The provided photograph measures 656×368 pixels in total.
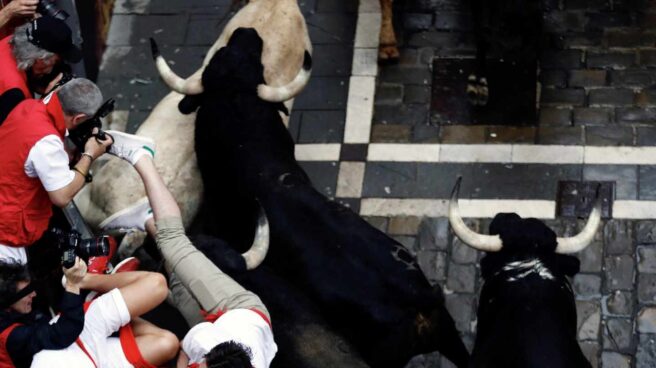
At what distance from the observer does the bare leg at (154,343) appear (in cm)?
780

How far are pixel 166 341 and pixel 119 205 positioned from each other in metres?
1.89

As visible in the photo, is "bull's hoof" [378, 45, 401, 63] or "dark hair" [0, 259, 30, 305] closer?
"dark hair" [0, 259, 30, 305]

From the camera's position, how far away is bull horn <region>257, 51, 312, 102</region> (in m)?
9.72

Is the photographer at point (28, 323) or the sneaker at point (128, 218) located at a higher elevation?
the photographer at point (28, 323)

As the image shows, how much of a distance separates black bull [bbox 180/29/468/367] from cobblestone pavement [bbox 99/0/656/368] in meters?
0.98

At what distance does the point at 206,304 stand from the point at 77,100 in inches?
61.0

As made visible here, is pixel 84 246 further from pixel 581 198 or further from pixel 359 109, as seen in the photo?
pixel 581 198

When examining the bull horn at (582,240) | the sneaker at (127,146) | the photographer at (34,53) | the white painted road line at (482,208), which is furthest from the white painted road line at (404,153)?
the photographer at (34,53)

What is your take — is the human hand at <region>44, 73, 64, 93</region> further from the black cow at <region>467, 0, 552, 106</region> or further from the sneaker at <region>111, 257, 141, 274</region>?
the black cow at <region>467, 0, 552, 106</region>

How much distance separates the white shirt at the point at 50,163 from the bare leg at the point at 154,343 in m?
0.82

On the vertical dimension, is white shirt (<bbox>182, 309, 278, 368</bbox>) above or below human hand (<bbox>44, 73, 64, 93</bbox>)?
below

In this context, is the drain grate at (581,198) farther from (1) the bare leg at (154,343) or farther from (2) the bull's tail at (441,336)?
(1) the bare leg at (154,343)

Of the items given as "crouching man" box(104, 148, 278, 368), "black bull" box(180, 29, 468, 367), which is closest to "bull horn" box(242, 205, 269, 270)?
"black bull" box(180, 29, 468, 367)

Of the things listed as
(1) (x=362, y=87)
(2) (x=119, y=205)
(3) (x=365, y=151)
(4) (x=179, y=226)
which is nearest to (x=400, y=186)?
(3) (x=365, y=151)
